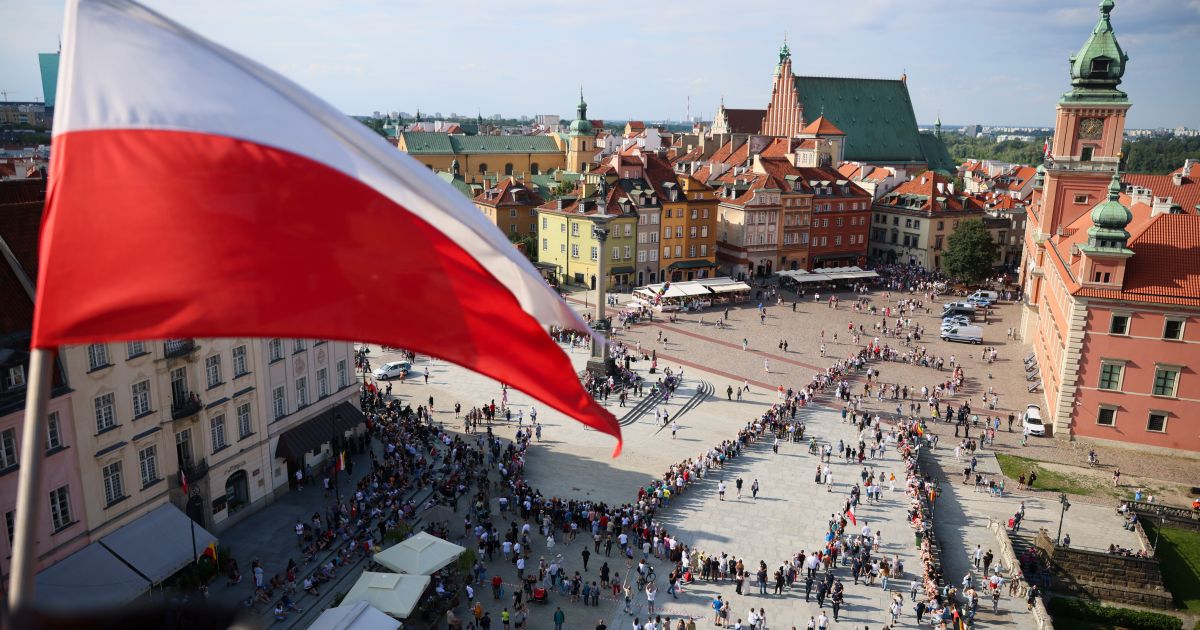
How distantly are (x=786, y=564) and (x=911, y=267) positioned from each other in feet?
215

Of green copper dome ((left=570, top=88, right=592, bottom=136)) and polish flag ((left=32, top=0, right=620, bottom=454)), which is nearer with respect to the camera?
polish flag ((left=32, top=0, right=620, bottom=454))

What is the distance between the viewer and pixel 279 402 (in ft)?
109

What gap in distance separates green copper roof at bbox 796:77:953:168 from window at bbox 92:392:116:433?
4176 inches

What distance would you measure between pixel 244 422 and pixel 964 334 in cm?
5028

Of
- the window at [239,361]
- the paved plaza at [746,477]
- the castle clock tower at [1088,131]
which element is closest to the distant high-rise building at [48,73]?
the paved plaza at [746,477]

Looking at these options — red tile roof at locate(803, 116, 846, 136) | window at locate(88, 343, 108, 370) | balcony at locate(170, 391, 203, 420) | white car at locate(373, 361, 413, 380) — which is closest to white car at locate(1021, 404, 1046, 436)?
white car at locate(373, 361, 413, 380)

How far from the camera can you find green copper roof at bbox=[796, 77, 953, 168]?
119562 millimetres

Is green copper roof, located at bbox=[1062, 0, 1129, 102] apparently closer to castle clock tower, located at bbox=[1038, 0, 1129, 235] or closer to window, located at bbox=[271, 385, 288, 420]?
castle clock tower, located at bbox=[1038, 0, 1129, 235]

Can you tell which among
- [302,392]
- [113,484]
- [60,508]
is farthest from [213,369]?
[60,508]

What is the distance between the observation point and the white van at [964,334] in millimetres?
61125

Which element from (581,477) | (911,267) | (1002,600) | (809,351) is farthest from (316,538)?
(911,267)

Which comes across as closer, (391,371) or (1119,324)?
(1119,324)

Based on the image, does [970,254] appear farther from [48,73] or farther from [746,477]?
[48,73]

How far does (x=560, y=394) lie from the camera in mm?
7957
